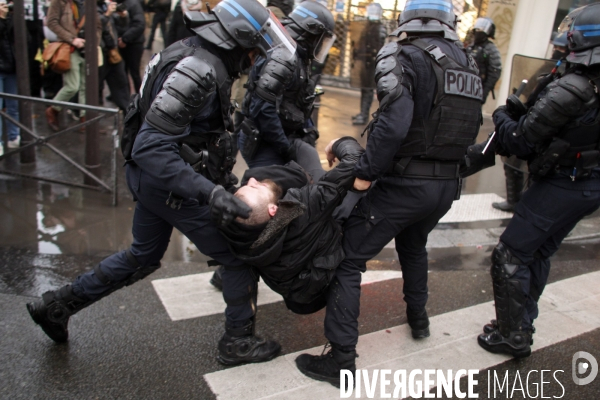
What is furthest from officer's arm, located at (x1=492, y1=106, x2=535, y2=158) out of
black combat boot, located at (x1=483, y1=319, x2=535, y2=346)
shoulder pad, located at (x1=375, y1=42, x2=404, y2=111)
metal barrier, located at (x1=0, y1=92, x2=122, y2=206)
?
metal barrier, located at (x1=0, y1=92, x2=122, y2=206)

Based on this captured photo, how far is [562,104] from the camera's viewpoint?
2729mm

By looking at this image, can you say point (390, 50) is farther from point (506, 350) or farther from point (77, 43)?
point (77, 43)

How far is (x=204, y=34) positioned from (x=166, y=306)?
1.84 meters

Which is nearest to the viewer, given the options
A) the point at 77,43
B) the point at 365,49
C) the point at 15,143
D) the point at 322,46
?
the point at 322,46

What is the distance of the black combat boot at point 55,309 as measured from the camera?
2.95 m

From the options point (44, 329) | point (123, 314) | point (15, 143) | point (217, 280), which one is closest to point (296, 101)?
point (217, 280)

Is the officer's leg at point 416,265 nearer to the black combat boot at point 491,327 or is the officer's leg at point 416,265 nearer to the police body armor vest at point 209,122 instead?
the black combat boot at point 491,327

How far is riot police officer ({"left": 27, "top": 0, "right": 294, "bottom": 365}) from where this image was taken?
254 cm

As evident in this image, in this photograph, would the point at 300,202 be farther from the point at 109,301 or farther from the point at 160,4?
the point at 160,4

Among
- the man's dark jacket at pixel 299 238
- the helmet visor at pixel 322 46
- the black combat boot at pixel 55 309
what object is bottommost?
the black combat boot at pixel 55 309

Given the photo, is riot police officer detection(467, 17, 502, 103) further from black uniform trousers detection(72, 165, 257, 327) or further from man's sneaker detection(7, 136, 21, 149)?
man's sneaker detection(7, 136, 21, 149)

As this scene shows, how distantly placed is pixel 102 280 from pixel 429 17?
2323 millimetres

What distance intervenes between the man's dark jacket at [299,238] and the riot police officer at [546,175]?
3.30ft

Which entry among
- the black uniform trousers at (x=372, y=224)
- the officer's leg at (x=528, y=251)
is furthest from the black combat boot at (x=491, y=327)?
the black uniform trousers at (x=372, y=224)
